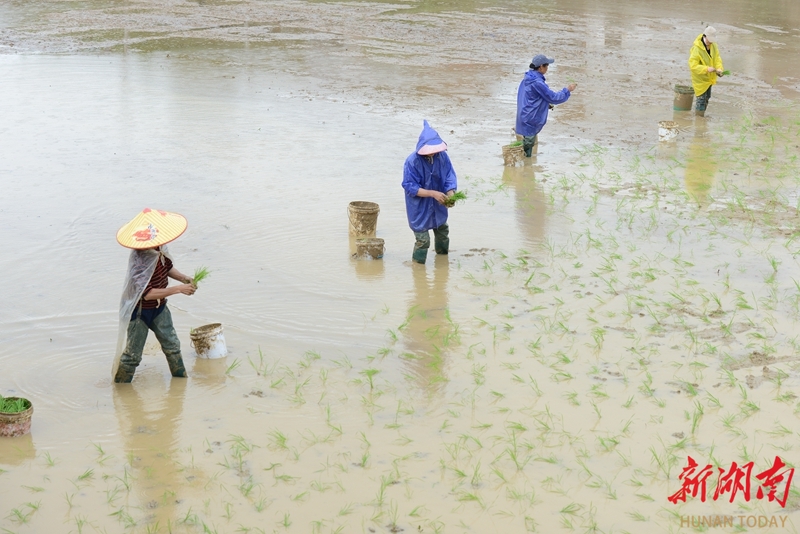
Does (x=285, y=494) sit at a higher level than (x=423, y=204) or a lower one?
lower

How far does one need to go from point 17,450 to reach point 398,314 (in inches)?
123

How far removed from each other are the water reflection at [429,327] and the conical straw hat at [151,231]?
75.9 inches

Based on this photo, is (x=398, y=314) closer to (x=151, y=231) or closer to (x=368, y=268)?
(x=368, y=268)

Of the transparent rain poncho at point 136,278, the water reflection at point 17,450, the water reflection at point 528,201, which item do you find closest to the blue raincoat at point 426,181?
the water reflection at point 528,201

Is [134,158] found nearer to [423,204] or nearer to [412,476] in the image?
[423,204]

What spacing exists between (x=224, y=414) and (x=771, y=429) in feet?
11.3

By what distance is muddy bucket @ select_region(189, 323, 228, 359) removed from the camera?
21.5 feet

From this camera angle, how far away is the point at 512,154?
1141cm

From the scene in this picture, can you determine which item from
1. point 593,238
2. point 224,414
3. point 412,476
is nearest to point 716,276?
point 593,238

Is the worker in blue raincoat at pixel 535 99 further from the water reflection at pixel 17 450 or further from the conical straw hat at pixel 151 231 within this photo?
the water reflection at pixel 17 450

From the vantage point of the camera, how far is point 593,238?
8.99 m

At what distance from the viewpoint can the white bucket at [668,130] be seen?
12.5m

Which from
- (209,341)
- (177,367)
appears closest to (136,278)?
Answer: (177,367)

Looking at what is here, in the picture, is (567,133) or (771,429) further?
(567,133)
